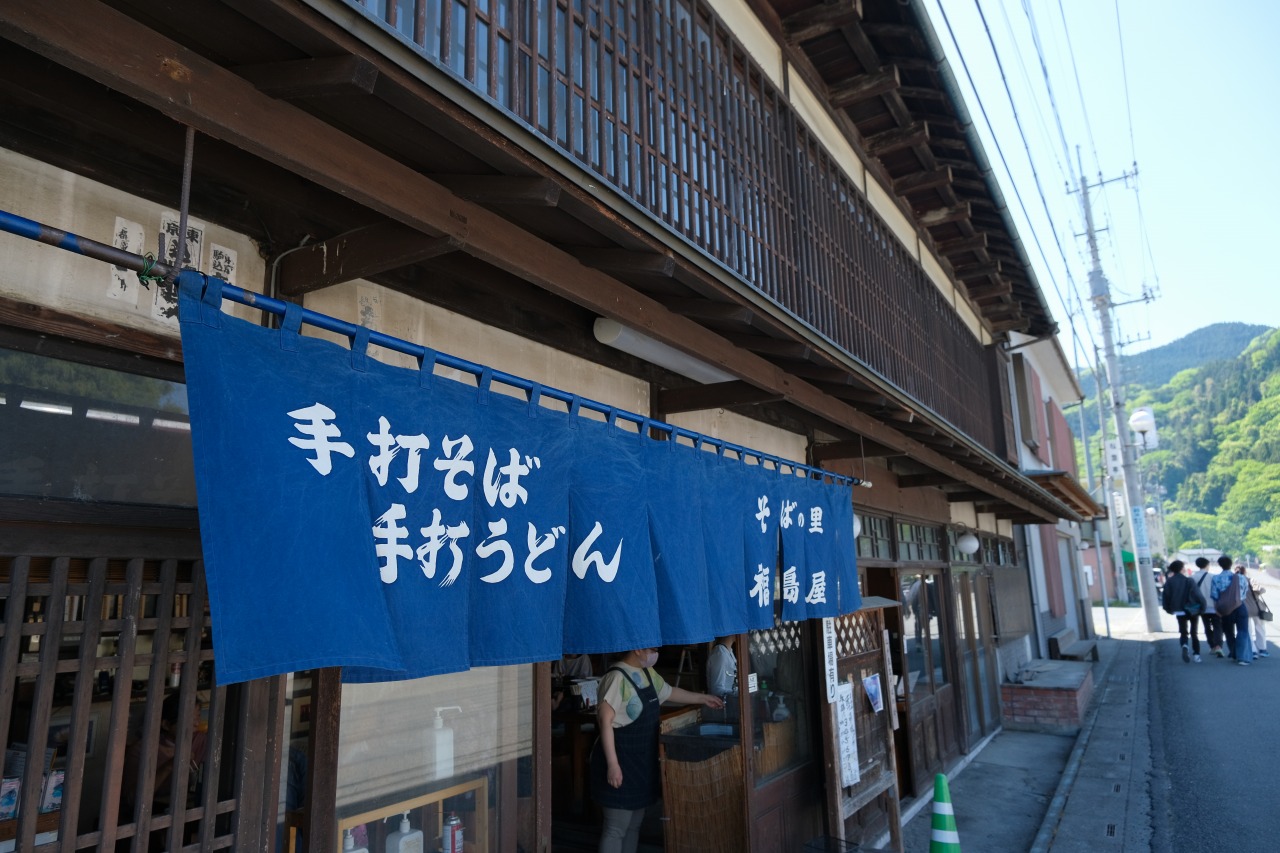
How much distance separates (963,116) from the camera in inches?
356

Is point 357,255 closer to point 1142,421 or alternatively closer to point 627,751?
point 627,751

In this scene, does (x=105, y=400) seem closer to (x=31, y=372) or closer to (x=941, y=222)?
(x=31, y=372)

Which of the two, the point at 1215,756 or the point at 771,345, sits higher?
the point at 771,345

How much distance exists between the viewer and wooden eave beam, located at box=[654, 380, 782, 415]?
6211mm

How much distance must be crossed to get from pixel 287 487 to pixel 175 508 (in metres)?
0.76

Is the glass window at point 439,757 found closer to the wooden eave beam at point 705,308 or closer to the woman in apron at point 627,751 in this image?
the woman in apron at point 627,751

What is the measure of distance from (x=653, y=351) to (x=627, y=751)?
3403 millimetres

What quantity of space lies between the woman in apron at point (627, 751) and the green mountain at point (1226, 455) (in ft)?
353

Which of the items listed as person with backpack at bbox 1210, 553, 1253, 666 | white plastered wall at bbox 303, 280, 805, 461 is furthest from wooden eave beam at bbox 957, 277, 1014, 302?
white plastered wall at bbox 303, 280, 805, 461

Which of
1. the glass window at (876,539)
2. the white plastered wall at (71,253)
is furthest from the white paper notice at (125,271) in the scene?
the glass window at (876,539)

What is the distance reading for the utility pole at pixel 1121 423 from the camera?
29.8 m

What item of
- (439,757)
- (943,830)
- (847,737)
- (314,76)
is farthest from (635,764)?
(314,76)

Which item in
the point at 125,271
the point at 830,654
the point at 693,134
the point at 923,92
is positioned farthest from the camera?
the point at 923,92

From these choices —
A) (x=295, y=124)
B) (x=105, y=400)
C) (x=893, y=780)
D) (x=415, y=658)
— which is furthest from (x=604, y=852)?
(x=295, y=124)
